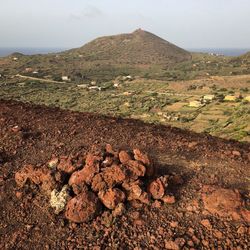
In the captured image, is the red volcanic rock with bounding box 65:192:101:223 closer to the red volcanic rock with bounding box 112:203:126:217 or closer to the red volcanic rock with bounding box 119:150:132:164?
the red volcanic rock with bounding box 112:203:126:217

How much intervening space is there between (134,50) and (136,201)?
15632cm

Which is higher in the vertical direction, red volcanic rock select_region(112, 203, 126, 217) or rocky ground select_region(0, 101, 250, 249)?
red volcanic rock select_region(112, 203, 126, 217)

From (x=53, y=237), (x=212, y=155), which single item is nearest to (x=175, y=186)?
(x=212, y=155)

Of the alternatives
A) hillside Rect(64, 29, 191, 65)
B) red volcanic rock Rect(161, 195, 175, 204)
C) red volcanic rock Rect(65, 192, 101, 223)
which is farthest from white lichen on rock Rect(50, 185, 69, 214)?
hillside Rect(64, 29, 191, 65)

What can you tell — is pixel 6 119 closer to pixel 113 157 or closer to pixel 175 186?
pixel 113 157

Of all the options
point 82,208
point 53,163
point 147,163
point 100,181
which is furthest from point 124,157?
point 53,163

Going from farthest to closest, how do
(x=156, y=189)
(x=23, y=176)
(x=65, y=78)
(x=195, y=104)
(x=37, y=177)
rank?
(x=65, y=78)
(x=195, y=104)
(x=23, y=176)
(x=37, y=177)
(x=156, y=189)

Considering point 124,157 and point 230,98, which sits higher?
point 124,157

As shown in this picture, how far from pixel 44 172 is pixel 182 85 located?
67.9 metres

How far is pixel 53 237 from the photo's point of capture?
5848mm

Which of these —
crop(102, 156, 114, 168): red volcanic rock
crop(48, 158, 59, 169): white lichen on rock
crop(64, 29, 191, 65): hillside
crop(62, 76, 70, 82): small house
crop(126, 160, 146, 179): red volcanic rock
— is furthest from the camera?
crop(64, 29, 191, 65): hillside

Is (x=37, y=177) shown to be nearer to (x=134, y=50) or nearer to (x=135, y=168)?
(x=135, y=168)

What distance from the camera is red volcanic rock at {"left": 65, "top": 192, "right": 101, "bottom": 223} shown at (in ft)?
20.0

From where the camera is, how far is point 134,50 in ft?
520
